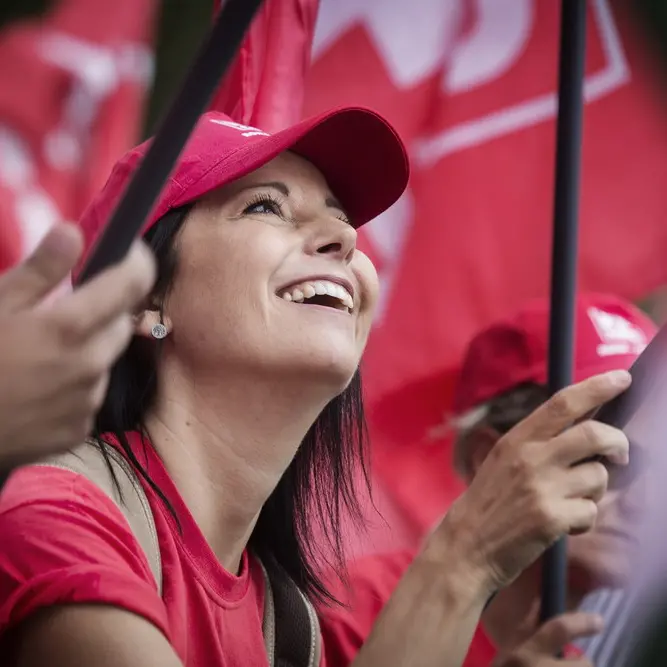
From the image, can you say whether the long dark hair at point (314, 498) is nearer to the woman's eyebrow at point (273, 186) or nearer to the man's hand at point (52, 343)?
the woman's eyebrow at point (273, 186)

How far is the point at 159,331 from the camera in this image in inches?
50.1

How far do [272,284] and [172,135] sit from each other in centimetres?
50

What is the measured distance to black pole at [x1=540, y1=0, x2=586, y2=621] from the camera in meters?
1.25

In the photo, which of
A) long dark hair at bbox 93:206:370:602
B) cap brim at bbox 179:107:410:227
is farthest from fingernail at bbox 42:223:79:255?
long dark hair at bbox 93:206:370:602

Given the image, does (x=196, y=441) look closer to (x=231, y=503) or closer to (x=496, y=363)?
(x=231, y=503)

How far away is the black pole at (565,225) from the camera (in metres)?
1.25

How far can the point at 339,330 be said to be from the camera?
1.21m

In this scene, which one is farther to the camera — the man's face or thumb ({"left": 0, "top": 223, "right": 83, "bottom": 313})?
the man's face

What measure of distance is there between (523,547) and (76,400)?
0.60 meters

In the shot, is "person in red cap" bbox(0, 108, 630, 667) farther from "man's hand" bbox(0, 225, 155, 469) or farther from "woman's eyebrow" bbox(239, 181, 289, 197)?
"man's hand" bbox(0, 225, 155, 469)

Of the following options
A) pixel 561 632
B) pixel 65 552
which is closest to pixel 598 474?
pixel 561 632

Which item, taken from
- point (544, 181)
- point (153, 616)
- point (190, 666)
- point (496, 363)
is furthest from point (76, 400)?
point (544, 181)

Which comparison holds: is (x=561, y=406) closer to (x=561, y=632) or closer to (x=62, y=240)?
(x=561, y=632)

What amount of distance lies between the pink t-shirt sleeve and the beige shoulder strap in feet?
0.08
